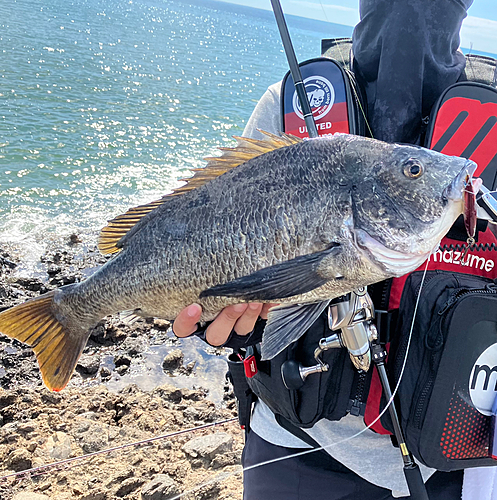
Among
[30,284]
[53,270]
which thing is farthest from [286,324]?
[53,270]

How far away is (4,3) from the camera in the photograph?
33.7 meters

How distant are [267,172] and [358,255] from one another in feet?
1.53

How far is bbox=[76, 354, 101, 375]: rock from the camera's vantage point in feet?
14.6

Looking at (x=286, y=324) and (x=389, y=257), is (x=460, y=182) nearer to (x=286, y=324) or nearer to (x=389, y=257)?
(x=389, y=257)

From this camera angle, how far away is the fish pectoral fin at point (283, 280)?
1.59 metres

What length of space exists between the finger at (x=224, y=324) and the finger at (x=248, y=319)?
0.8 inches

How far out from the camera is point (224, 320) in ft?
6.19

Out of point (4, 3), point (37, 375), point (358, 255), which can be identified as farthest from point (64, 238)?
point (4, 3)

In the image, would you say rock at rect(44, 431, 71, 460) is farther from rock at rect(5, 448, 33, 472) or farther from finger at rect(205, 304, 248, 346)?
finger at rect(205, 304, 248, 346)

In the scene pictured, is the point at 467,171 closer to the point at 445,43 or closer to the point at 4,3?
the point at 445,43

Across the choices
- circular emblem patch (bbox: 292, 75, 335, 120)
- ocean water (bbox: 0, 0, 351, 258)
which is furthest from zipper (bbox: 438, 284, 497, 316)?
ocean water (bbox: 0, 0, 351, 258)

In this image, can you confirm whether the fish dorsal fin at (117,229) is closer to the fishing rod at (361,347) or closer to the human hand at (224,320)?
the human hand at (224,320)

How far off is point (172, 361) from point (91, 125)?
32.7ft

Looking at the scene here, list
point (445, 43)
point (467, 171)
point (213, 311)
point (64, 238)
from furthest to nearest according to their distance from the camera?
point (64, 238)
point (445, 43)
point (213, 311)
point (467, 171)
